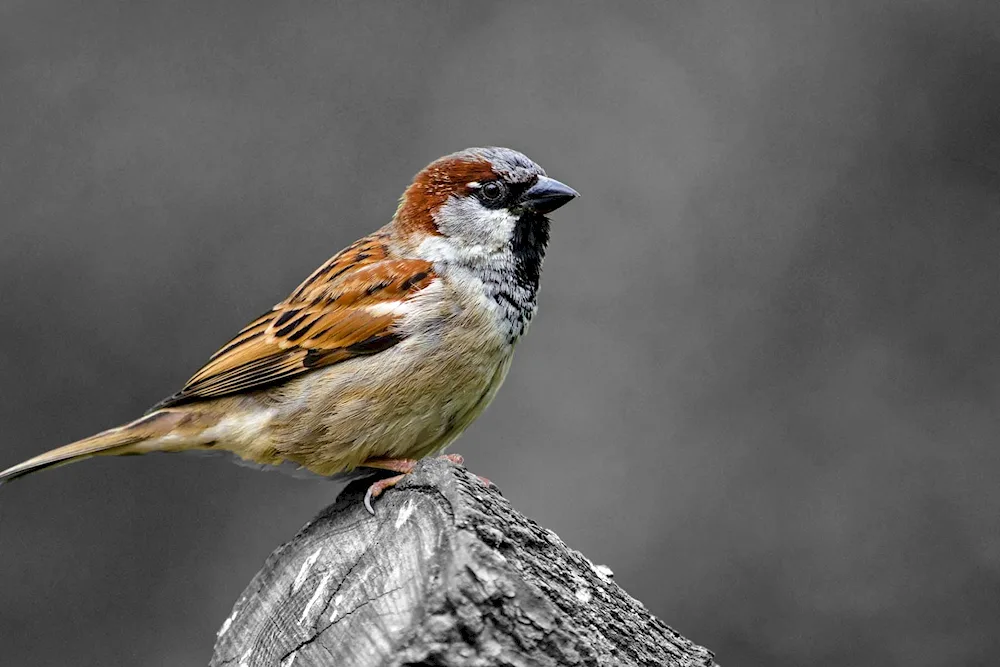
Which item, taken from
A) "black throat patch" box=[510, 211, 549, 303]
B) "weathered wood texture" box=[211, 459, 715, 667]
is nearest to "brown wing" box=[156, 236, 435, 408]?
"black throat patch" box=[510, 211, 549, 303]

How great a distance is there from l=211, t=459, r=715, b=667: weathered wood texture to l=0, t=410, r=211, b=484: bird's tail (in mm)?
666

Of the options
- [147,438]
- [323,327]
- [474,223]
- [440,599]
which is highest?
A: [474,223]

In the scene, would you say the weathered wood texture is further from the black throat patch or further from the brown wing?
the black throat patch

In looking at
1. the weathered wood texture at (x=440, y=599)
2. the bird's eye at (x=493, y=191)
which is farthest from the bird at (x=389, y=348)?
the weathered wood texture at (x=440, y=599)

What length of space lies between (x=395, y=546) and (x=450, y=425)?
2.63ft

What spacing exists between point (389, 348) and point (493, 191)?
428 mm

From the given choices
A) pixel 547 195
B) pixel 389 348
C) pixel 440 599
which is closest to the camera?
pixel 440 599

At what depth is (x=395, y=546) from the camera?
1.35m

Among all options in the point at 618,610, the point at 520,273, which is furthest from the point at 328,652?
the point at 520,273

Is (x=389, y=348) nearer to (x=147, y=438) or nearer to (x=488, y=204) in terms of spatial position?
(x=488, y=204)

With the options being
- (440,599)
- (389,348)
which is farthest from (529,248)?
(440,599)

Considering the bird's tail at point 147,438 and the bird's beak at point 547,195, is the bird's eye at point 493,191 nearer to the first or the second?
the bird's beak at point 547,195

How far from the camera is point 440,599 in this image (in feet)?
4.09

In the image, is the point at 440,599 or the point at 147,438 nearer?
the point at 440,599
